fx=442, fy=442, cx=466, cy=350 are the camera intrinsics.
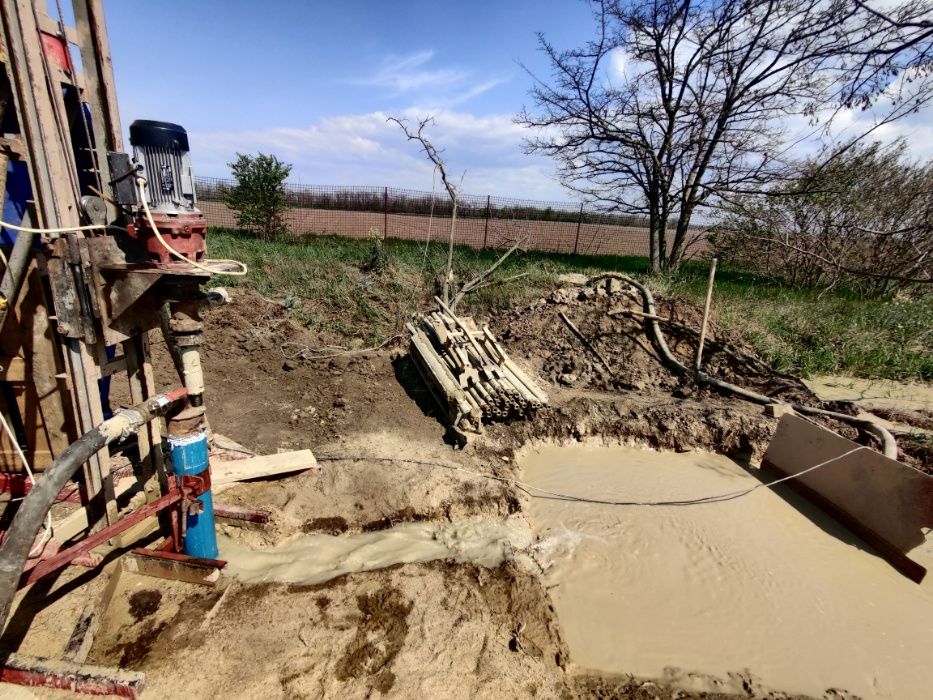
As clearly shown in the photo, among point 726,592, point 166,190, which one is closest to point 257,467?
point 166,190

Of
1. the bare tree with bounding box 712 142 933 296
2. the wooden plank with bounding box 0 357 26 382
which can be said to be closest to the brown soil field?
the bare tree with bounding box 712 142 933 296

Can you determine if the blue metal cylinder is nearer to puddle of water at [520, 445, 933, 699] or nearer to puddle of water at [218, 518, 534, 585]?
puddle of water at [218, 518, 534, 585]

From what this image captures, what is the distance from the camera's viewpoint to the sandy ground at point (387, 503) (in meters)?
2.40

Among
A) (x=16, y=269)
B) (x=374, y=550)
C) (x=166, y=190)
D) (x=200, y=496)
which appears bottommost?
(x=374, y=550)

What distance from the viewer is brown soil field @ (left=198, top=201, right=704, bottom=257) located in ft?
47.5

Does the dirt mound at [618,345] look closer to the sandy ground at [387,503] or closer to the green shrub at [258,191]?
the sandy ground at [387,503]

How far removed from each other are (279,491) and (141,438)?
3.91 ft

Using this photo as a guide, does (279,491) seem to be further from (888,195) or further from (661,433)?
(888,195)

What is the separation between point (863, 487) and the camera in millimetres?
4195

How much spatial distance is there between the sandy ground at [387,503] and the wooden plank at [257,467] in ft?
0.34

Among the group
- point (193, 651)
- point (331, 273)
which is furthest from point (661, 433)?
point (331, 273)

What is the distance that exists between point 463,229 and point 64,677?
15250 mm

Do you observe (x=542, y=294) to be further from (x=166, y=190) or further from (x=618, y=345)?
(x=166, y=190)

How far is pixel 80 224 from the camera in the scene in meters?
2.32
